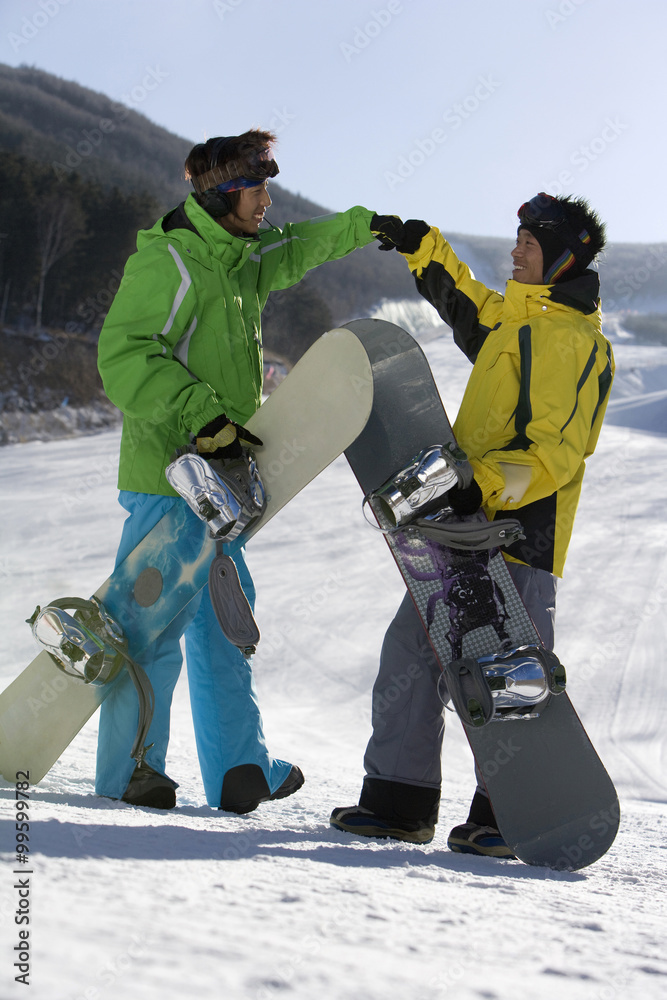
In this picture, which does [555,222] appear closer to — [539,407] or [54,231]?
[539,407]

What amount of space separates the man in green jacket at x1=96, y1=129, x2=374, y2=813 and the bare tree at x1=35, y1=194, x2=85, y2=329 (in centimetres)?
2296

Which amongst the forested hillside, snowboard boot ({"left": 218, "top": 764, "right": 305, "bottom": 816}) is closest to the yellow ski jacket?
snowboard boot ({"left": 218, "top": 764, "right": 305, "bottom": 816})

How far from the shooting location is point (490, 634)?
1.93m

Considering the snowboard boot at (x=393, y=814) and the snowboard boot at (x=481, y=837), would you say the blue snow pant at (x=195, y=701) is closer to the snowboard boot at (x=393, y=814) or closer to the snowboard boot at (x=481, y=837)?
the snowboard boot at (x=393, y=814)

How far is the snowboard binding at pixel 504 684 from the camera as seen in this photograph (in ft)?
5.90

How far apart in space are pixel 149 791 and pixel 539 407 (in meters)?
1.36

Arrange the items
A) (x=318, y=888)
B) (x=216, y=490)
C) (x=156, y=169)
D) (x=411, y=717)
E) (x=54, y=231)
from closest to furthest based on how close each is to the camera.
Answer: (x=318, y=888) → (x=216, y=490) → (x=411, y=717) → (x=54, y=231) → (x=156, y=169)

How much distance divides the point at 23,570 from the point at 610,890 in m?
4.85

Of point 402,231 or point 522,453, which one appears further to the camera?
point 402,231

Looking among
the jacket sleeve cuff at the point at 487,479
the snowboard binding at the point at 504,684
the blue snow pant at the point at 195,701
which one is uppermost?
the jacket sleeve cuff at the point at 487,479

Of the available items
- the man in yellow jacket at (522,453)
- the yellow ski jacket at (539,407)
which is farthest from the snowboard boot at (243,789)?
the yellow ski jacket at (539,407)

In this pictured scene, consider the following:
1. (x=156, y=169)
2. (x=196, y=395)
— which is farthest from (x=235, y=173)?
(x=156, y=169)

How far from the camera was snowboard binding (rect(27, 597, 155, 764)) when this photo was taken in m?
2.00

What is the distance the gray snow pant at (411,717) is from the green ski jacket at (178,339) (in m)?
0.76
